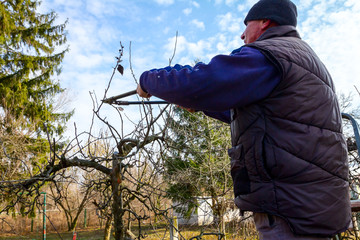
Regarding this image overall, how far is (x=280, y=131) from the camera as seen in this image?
40.3 inches

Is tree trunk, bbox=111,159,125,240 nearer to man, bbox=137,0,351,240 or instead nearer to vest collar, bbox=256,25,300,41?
man, bbox=137,0,351,240

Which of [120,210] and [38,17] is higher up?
[38,17]

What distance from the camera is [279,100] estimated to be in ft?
3.48

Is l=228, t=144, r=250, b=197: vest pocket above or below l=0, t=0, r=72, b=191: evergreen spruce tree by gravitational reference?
below

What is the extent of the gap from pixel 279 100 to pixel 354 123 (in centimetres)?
123

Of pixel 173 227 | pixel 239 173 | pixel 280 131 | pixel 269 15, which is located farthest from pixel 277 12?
pixel 173 227

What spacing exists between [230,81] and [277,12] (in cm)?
49

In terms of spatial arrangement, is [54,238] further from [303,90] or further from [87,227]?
[303,90]

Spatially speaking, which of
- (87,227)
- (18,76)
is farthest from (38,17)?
(87,227)

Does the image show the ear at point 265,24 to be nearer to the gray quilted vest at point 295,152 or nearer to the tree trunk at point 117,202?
the gray quilted vest at point 295,152

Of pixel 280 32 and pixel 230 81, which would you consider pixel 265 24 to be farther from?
pixel 230 81

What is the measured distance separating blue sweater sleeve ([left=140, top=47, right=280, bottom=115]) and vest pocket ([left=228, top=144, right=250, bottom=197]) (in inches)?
7.4

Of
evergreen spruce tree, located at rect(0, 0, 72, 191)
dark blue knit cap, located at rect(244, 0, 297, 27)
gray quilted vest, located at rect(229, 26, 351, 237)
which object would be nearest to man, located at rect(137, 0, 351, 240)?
gray quilted vest, located at rect(229, 26, 351, 237)

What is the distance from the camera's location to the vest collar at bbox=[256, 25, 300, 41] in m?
1.23
